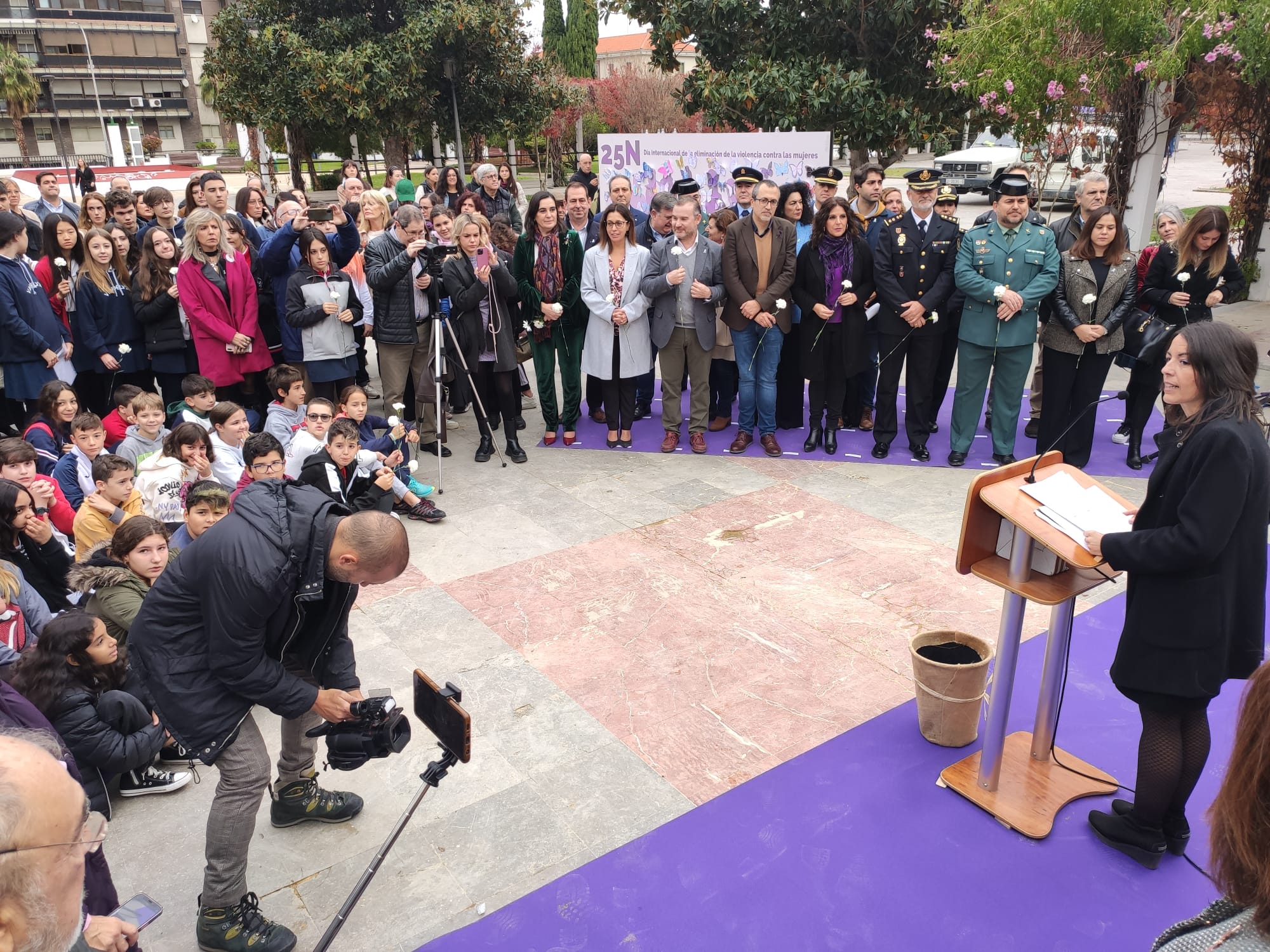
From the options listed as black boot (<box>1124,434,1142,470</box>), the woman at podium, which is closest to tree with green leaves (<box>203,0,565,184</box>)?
black boot (<box>1124,434,1142,470</box>)

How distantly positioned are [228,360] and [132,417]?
3.99 ft

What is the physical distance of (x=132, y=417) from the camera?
17.8 ft

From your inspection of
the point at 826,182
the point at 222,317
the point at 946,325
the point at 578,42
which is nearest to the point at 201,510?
the point at 222,317

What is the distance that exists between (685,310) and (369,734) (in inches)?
184

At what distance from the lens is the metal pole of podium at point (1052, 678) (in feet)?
10.6

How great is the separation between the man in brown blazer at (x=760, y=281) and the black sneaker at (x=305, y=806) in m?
4.41

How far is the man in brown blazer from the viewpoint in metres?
6.64

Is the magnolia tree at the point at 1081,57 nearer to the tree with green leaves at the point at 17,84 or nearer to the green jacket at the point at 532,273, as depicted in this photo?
the green jacket at the point at 532,273

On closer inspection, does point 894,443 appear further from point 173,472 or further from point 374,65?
point 374,65

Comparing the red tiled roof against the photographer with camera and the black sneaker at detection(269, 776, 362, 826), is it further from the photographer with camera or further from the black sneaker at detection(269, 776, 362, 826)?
the black sneaker at detection(269, 776, 362, 826)

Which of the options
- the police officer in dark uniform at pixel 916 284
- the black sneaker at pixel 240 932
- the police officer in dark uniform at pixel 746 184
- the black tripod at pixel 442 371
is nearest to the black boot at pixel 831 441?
the police officer in dark uniform at pixel 916 284

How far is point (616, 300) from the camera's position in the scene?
22.5ft

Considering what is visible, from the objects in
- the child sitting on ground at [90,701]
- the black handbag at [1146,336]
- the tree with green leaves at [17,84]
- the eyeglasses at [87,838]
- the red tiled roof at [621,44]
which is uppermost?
the red tiled roof at [621,44]

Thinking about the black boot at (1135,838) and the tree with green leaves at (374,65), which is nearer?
the black boot at (1135,838)
